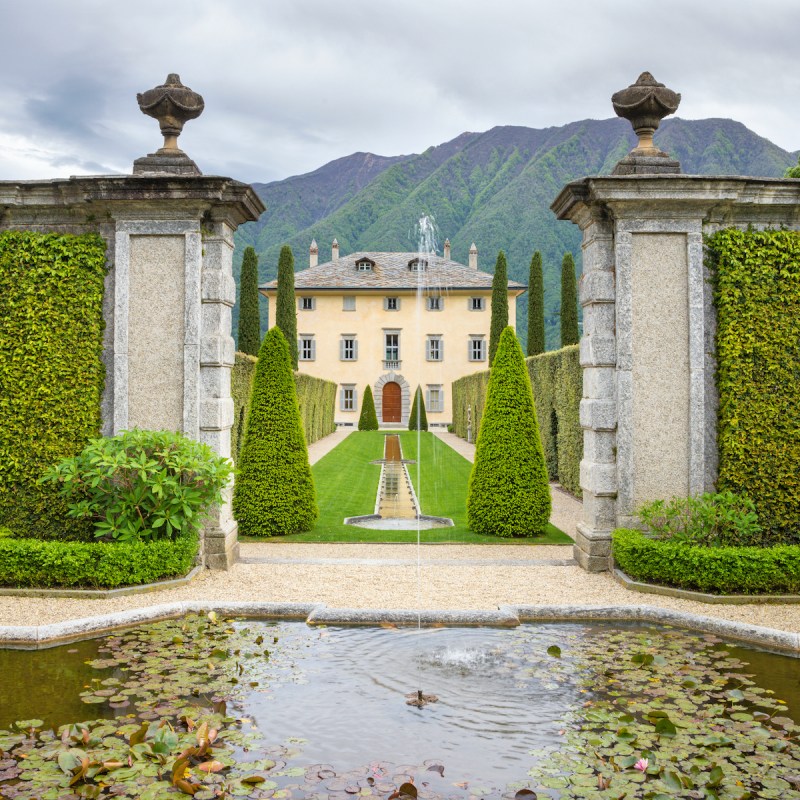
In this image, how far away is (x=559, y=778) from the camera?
12.1ft

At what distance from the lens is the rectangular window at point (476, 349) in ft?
135

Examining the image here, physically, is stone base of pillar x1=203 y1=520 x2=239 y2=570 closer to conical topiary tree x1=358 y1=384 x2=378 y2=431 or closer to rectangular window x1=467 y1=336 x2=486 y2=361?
conical topiary tree x1=358 y1=384 x2=378 y2=431

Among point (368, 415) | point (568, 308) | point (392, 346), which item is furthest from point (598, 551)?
point (392, 346)

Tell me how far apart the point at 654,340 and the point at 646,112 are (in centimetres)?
236

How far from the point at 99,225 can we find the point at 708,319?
636 cm

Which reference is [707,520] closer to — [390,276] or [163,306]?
[163,306]

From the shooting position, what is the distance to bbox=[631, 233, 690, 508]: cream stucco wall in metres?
7.89

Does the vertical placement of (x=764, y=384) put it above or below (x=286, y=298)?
below

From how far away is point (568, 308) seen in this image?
30281 mm

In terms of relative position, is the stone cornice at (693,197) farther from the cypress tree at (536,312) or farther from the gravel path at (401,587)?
the cypress tree at (536,312)

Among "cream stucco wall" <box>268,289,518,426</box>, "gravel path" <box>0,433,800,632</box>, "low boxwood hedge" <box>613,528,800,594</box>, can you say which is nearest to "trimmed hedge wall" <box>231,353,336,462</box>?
"gravel path" <box>0,433,800,632</box>

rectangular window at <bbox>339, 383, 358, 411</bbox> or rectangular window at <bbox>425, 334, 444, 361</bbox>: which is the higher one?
rectangular window at <bbox>425, 334, 444, 361</bbox>

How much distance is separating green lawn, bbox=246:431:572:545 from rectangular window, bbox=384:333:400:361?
14.8m

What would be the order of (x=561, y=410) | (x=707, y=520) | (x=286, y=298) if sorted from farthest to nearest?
(x=286, y=298) → (x=561, y=410) → (x=707, y=520)
